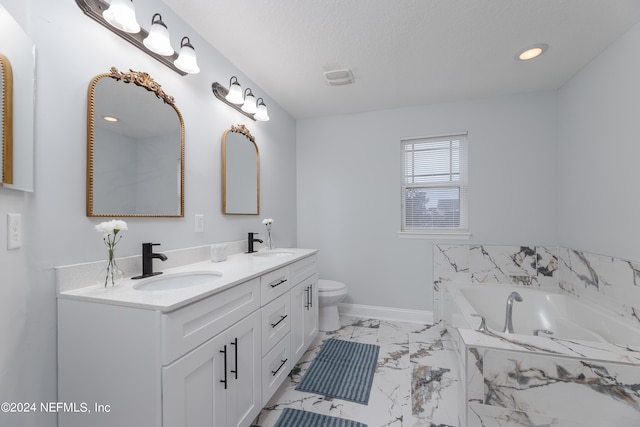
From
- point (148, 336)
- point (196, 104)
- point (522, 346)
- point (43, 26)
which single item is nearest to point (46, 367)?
point (148, 336)

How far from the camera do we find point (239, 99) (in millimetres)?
1924

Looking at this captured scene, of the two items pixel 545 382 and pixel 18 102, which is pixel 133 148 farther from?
pixel 545 382

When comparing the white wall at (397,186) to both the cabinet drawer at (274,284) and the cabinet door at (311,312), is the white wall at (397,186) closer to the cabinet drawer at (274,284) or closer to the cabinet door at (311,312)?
the cabinet door at (311,312)

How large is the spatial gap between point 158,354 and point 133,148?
103 cm

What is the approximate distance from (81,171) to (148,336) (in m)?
0.77

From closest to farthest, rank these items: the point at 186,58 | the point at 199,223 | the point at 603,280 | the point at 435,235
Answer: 1. the point at 186,58
2. the point at 199,223
3. the point at 603,280
4. the point at 435,235

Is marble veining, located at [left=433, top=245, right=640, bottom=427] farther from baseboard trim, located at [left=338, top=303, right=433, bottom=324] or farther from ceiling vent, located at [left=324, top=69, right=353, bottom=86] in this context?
ceiling vent, located at [left=324, top=69, right=353, bottom=86]

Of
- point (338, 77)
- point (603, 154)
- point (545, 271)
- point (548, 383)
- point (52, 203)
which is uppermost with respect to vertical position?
point (338, 77)

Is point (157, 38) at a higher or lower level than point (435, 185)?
higher

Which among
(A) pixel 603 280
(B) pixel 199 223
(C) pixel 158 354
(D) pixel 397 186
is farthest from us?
(D) pixel 397 186

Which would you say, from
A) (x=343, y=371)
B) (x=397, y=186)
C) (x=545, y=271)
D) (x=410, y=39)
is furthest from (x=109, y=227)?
(x=545, y=271)

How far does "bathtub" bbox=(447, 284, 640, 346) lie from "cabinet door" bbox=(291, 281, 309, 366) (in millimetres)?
1149

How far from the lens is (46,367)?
0.96m

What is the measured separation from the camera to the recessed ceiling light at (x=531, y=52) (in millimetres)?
1795
